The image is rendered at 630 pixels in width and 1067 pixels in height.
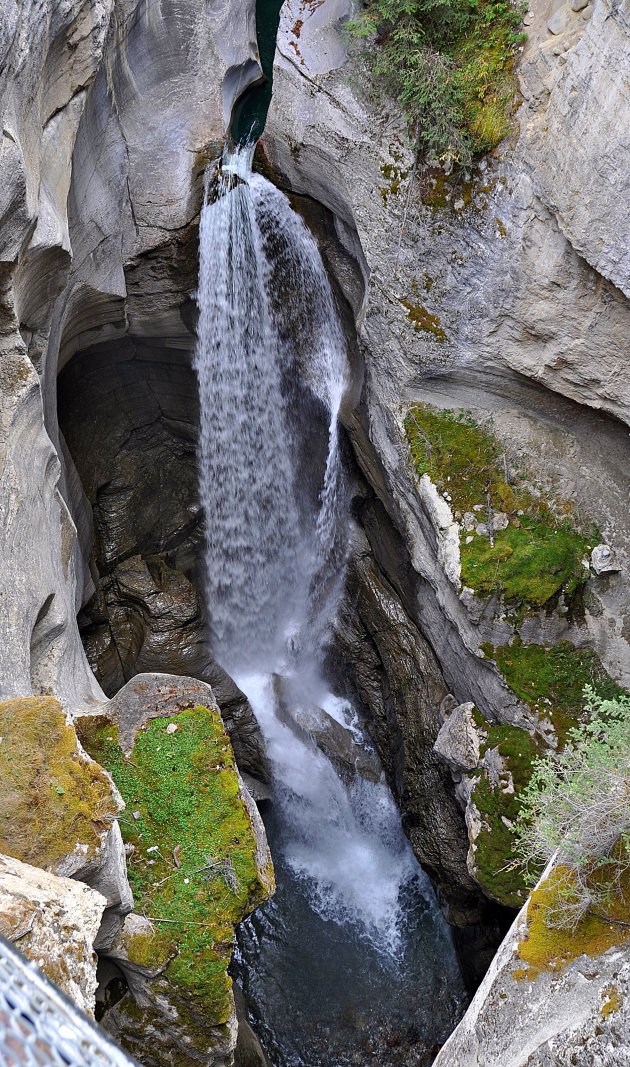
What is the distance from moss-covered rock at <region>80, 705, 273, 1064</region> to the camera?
249 inches

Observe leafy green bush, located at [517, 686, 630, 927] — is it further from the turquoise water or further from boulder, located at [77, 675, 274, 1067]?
the turquoise water

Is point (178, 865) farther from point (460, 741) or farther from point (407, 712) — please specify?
point (407, 712)

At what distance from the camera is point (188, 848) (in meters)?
7.07

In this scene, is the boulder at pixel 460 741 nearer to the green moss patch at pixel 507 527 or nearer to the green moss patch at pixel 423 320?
the green moss patch at pixel 507 527

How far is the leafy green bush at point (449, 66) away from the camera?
8.93 m

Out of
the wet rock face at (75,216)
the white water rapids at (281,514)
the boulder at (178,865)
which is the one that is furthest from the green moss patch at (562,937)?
A: the white water rapids at (281,514)

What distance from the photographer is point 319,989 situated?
9898 millimetres

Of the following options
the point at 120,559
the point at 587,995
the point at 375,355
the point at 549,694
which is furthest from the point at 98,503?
the point at 587,995

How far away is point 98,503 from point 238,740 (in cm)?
502

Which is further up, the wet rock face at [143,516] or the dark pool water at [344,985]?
the wet rock face at [143,516]

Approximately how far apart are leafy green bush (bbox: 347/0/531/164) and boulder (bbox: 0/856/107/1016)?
29.2 ft

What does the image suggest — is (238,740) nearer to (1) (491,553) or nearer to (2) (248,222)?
(1) (491,553)

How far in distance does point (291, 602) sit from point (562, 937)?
29.2ft

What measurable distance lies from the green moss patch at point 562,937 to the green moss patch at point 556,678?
12.2 ft
